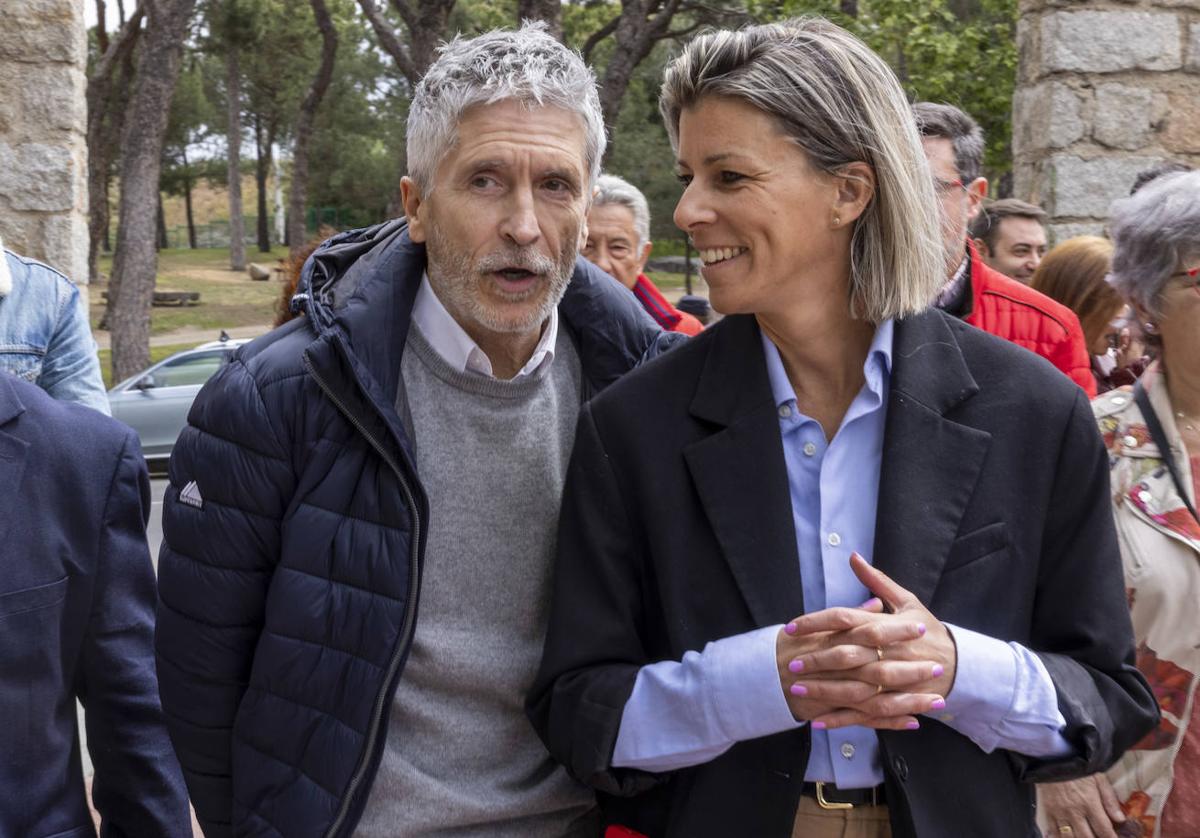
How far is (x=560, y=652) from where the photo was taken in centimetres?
207

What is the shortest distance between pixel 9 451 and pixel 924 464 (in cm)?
141

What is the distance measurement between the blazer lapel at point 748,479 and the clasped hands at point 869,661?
12cm

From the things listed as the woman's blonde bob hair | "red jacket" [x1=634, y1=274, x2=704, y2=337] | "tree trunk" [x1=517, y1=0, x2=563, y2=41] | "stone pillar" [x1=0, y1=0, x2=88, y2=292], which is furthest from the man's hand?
"tree trunk" [x1=517, y1=0, x2=563, y2=41]

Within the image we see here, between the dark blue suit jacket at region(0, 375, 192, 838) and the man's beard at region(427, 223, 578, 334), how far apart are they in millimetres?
618

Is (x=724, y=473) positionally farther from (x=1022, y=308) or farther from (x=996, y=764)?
(x=1022, y=308)

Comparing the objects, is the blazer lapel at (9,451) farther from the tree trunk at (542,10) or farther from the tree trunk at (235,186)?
the tree trunk at (235,186)

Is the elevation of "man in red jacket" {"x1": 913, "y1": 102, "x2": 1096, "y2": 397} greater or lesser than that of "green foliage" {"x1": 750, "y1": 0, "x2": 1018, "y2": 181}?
lesser

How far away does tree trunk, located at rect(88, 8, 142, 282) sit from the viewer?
916 inches

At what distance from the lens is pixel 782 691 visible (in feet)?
6.10

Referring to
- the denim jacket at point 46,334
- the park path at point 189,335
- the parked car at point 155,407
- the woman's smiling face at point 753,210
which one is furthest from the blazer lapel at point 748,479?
the park path at point 189,335

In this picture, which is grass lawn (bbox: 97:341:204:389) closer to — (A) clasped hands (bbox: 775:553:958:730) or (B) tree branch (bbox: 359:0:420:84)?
(B) tree branch (bbox: 359:0:420:84)

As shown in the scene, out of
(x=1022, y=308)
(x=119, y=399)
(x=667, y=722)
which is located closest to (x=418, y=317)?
(x=667, y=722)

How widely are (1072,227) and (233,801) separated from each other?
6.60 metres

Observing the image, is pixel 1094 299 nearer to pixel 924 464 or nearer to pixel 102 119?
pixel 924 464
